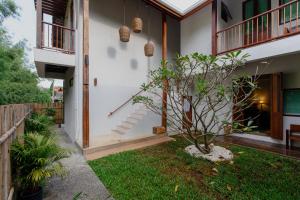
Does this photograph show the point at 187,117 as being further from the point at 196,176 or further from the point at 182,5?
the point at 182,5

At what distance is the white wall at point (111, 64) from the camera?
23.2 ft

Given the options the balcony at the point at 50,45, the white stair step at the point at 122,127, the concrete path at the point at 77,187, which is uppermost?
the balcony at the point at 50,45

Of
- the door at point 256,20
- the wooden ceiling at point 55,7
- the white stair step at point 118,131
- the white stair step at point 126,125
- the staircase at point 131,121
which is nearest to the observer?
the door at point 256,20

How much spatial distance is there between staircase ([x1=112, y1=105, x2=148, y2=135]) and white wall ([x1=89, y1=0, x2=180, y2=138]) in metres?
0.16

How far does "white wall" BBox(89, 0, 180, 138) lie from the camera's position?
7062 mm

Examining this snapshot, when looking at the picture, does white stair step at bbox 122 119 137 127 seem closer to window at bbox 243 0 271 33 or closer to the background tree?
window at bbox 243 0 271 33

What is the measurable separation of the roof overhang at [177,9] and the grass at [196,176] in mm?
5855

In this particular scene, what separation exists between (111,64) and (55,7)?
13.7ft

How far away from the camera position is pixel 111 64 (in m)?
7.52

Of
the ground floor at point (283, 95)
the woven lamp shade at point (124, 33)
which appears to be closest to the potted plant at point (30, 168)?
the woven lamp shade at point (124, 33)

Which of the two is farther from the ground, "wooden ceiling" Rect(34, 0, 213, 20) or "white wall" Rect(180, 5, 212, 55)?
"wooden ceiling" Rect(34, 0, 213, 20)

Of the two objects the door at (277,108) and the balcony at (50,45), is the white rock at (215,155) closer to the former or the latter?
the door at (277,108)

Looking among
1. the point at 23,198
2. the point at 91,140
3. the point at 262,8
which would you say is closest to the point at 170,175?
the point at 23,198

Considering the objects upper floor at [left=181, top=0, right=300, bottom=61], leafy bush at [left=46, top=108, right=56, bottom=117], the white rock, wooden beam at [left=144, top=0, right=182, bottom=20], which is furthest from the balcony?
upper floor at [left=181, top=0, right=300, bottom=61]
